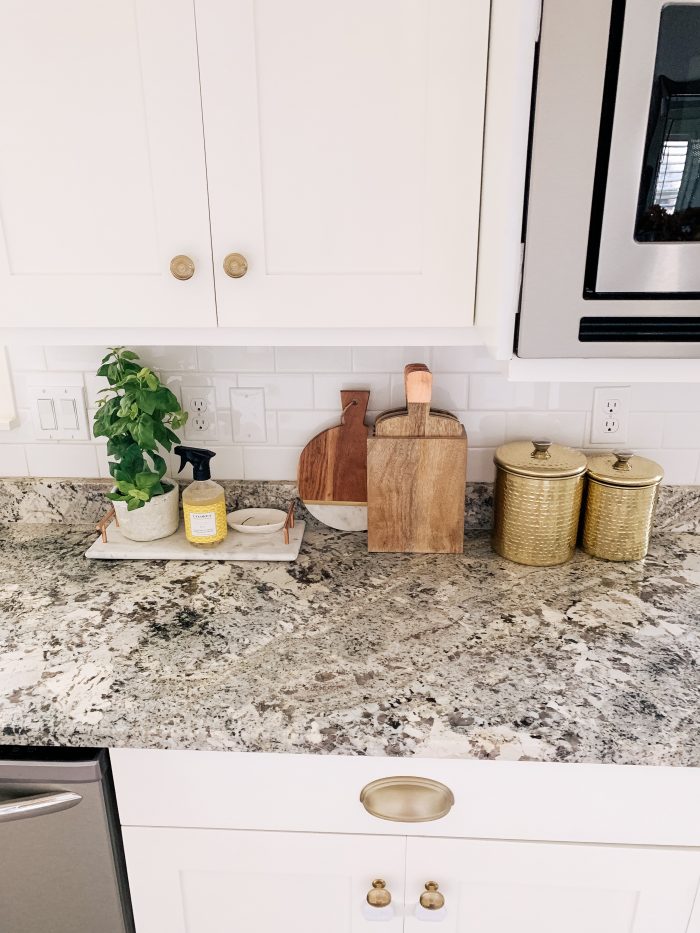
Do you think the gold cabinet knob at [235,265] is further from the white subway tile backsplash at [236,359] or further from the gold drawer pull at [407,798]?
the gold drawer pull at [407,798]

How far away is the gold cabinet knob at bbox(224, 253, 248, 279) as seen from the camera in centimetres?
104

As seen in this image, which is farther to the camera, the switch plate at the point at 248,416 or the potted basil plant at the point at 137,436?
the switch plate at the point at 248,416

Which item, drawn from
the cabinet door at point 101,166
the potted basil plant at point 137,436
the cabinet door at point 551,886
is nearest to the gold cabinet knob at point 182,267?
the cabinet door at point 101,166

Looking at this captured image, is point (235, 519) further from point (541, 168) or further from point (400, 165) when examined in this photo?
point (541, 168)

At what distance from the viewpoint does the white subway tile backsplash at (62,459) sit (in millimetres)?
1516

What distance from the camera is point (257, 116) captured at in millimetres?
995

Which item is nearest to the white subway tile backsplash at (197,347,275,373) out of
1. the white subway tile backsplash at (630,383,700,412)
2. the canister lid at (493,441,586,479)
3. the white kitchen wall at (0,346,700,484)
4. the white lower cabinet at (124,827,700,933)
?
the white kitchen wall at (0,346,700,484)

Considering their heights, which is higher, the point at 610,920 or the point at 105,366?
the point at 105,366

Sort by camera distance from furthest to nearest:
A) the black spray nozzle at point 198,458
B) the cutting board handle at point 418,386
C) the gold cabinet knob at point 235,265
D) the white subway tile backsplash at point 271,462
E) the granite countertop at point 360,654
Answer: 1. the white subway tile backsplash at point 271,462
2. the black spray nozzle at point 198,458
3. the cutting board handle at point 418,386
4. the gold cabinet knob at point 235,265
5. the granite countertop at point 360,654

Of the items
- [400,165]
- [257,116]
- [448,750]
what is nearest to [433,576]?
[448,750]

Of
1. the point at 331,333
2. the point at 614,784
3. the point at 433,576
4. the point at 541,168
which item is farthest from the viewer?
the point at 433,576

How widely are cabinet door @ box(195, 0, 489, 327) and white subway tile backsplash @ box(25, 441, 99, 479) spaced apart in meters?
0.60

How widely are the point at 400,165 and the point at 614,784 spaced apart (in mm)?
905

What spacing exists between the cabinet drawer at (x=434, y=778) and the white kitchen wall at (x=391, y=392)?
0.66 meters
